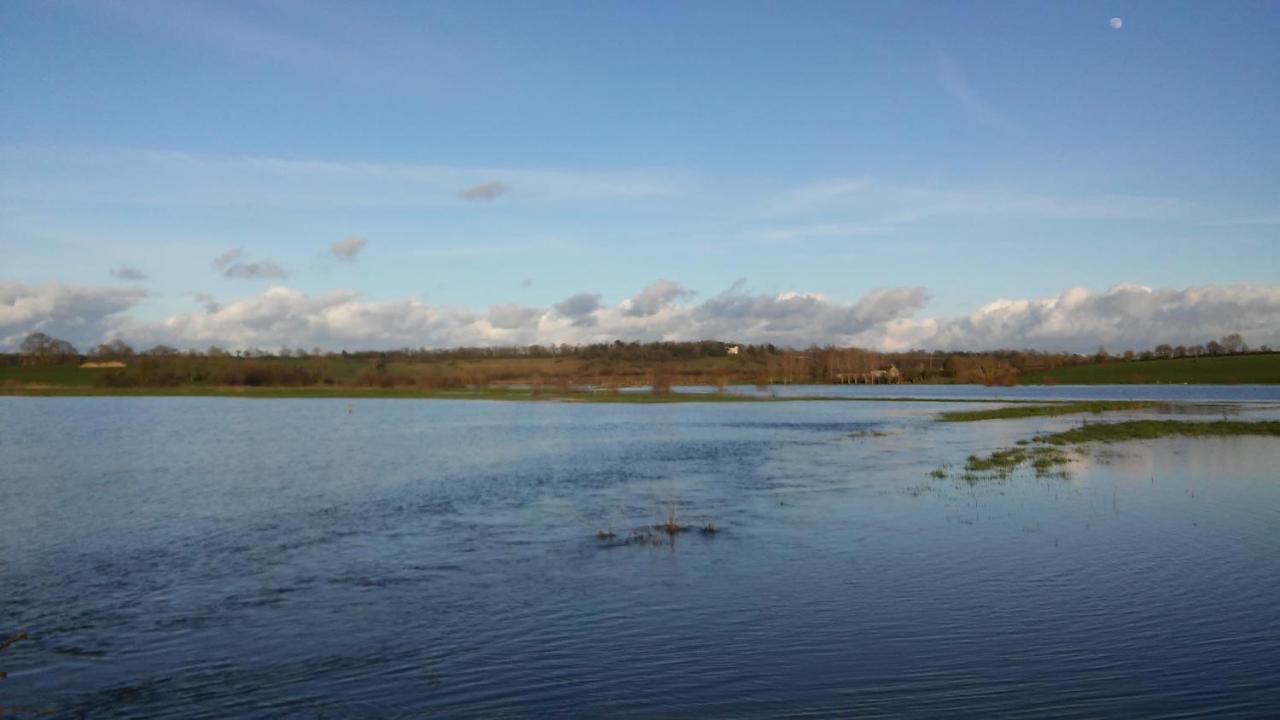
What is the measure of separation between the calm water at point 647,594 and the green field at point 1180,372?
117 meters

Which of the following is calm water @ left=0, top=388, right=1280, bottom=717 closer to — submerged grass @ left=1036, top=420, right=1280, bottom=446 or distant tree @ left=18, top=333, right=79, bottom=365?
submerged grass @ left=1036, top=420, right=1280, bottom=446

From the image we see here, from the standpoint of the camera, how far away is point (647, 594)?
13766 millimetres

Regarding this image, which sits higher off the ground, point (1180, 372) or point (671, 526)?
point (1180, 372)

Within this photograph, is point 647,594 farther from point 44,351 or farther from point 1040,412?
point 44,351

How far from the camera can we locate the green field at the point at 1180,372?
128000mm

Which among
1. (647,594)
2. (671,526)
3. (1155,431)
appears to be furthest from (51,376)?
(647,594)

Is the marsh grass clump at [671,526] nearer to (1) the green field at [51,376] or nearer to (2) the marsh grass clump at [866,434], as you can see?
(2) the marsh grass clump at [866,434]

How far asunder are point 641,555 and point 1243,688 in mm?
9777

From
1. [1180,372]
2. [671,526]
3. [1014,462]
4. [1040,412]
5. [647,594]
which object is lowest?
[647,594]

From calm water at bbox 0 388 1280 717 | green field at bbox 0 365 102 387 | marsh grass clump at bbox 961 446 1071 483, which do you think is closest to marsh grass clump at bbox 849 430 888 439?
marsh grass clump at bbox 961 446 1071 483

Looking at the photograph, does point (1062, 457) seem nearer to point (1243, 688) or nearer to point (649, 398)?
point (1243, 688)

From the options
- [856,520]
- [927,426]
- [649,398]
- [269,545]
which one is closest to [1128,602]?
[856,520]

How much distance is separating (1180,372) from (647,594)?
148101 mm

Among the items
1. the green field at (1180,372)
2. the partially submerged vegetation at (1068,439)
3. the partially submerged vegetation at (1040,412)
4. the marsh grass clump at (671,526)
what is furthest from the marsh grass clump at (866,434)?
the green field at (1180,372)
